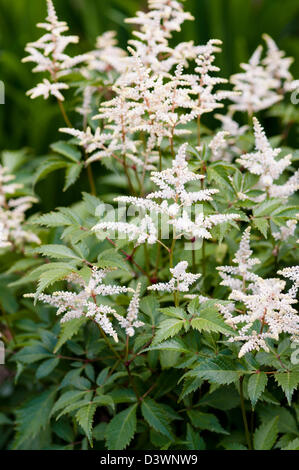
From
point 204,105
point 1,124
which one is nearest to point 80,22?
point 1,124

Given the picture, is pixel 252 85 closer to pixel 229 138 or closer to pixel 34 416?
→ pixel 229 138

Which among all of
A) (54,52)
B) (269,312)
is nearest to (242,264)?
(269,312)

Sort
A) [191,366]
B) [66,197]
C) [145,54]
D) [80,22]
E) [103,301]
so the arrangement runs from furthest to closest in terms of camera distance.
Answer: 1. [80,22]
2. [66,197]
3. [145,54]
4. [103,301]
5. [191,366]

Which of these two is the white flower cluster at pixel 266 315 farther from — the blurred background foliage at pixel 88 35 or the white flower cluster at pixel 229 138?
the blurred background foliage at pixel 88 35

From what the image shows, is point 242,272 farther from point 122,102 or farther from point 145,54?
point 145,54

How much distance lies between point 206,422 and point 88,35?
3729 millimetres

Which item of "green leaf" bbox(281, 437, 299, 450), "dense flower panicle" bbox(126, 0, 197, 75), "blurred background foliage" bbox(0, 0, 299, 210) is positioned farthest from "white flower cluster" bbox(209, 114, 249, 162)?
"blurred background foliage" bbox(0, 0, 299, 210)

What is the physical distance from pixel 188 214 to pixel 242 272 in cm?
25

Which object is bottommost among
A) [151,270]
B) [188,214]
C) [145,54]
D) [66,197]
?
[66,197]

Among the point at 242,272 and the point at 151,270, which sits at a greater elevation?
the point at 242,272

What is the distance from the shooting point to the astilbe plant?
1369mm

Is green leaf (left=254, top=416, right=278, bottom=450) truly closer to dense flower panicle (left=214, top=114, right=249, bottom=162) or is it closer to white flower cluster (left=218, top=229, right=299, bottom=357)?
white flower cluster (left=218, top=229, right=299, bottom=357)

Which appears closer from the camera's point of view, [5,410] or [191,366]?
[191,366]

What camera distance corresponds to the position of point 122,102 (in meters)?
1.59
